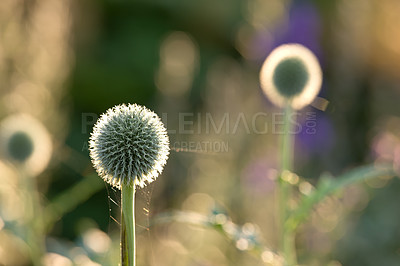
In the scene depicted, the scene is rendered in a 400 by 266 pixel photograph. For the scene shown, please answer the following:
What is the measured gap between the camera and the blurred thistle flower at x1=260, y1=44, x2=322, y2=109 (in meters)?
1.81

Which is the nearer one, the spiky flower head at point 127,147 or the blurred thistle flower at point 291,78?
the spiky flower head at point 127,147

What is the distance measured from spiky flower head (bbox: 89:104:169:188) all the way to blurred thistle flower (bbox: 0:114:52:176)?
105cm

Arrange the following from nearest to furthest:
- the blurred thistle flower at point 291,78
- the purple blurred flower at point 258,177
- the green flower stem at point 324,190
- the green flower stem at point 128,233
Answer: the green flower stem at point 128,233 < the green flower stem at point 324,190 < the blurred thistle flower at point 291,78 < the purple blurred flower at point 258,177

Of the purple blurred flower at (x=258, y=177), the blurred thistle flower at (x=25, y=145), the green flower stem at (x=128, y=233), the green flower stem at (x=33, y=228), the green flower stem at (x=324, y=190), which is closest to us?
the green flower stem at (x=128, y=233)

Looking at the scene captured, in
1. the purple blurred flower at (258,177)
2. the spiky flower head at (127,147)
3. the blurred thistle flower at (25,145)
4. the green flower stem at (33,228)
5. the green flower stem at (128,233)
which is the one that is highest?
the purple blurred flower at (258,177)

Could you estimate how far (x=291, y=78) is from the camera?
72.7 inches

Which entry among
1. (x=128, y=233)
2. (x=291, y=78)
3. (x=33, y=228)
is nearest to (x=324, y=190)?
(x=291, y=78)

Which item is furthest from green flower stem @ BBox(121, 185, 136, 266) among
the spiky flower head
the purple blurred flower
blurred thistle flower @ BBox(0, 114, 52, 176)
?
the purple blurred flower

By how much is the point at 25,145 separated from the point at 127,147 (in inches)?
47.0

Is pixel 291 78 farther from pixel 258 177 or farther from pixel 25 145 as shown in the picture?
pixel 258 177

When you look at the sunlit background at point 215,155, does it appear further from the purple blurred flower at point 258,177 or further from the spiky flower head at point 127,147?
the spiky flower head at point 127,147

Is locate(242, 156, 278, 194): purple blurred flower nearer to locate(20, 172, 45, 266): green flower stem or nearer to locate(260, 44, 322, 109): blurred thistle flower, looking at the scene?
locate(260, 44, 322, 109): blurred thistle flower

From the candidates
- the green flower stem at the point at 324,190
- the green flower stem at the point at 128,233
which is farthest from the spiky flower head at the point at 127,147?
the green flower stem at the point at 324,190

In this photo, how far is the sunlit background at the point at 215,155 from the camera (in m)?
1.84
